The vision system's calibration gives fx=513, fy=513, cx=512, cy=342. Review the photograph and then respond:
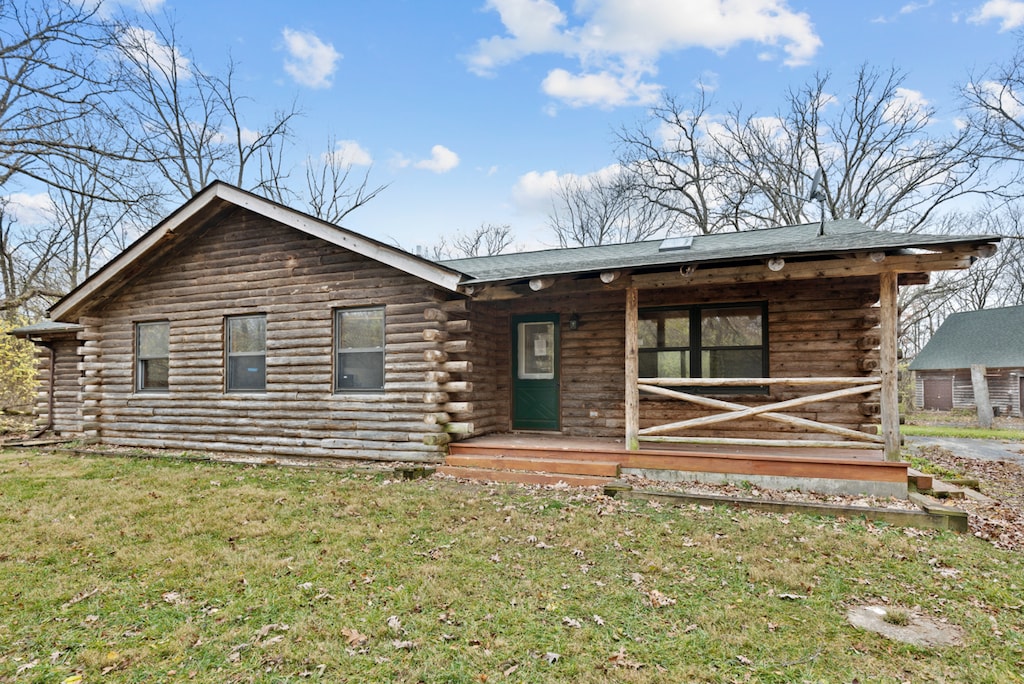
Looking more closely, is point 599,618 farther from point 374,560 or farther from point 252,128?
point 252,128

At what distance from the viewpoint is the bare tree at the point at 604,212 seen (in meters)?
28.0

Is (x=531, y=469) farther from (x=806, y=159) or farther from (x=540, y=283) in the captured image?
(x=806, y=159)

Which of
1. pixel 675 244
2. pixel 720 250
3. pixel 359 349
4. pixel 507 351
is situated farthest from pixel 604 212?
pixel 359 349

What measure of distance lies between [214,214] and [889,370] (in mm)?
11161

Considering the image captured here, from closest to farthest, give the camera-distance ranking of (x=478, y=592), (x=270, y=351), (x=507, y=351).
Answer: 1. (x=478, y=592)
2. (x=270, y=351)
3. (x=507, y=351)

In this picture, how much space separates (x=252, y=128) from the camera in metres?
24.1

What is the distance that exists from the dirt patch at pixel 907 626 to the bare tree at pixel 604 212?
82.1ft

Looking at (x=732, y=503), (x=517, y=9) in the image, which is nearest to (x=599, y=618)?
(x=732, y=503)

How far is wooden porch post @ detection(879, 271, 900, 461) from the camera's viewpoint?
621 centimetres

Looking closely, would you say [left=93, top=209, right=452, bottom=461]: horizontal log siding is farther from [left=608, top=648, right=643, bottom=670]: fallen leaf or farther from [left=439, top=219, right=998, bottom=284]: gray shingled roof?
[left=608, top=648, right=643, bottom=670]: fallen leaf

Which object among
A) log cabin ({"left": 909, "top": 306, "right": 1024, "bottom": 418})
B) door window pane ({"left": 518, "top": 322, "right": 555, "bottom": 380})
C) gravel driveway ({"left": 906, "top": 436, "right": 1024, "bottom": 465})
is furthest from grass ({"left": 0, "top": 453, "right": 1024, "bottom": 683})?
log cabin ({"left": 909, "top": 306, "right": 1024, "bottom": 418})

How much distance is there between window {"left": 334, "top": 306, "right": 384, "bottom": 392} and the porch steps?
7.15 ft

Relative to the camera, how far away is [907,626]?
3432 mm

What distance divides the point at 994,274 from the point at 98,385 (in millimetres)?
39392
